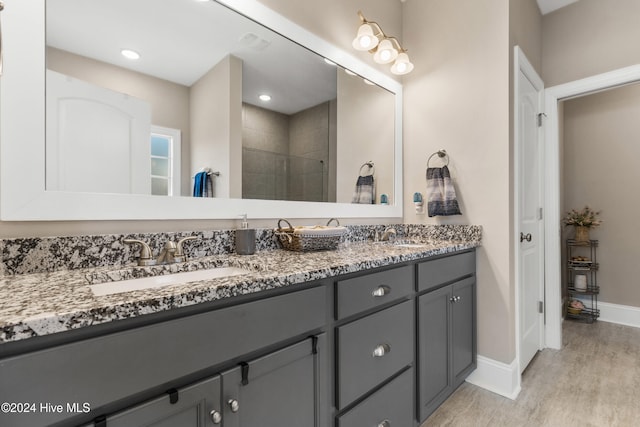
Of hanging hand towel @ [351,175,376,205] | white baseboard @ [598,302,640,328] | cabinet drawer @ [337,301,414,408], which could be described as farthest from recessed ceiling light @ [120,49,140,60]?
white baseboard @ [598,302,640,328]

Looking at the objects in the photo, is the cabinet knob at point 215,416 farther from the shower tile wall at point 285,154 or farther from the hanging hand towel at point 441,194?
the hanging hand towel at point 441,194

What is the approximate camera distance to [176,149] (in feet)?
4.27

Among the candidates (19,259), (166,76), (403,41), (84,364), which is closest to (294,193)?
(166,76)

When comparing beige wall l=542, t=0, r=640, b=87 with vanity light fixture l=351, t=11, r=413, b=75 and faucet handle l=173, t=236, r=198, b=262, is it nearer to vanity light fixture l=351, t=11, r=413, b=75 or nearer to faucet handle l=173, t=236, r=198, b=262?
vanity light fixture l=351, t=11, r=413, b=75

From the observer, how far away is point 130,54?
3.88ft

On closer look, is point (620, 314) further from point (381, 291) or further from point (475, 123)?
point (381, 291)

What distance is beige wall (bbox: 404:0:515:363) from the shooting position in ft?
6.30

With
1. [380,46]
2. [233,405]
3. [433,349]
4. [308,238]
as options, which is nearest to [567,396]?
[433,349]

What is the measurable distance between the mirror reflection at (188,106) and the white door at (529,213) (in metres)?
1.17

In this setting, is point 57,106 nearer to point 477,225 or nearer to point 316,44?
point 316,44

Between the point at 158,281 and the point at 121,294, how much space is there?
37 cm

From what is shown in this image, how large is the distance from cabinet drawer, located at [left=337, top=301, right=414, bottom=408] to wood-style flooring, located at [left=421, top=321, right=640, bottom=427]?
604 mm

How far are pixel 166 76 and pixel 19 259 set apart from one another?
0.82m

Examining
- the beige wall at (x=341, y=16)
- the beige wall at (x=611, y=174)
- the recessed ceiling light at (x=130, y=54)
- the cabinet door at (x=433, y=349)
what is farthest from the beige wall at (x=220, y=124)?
the beige wall at (x=611, y=174)
